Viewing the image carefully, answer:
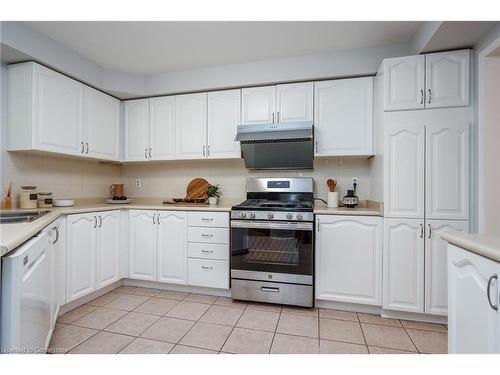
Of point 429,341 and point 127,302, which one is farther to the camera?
point 127,302

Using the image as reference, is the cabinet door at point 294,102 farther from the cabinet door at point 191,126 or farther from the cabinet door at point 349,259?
the cabinet door at point 349,259

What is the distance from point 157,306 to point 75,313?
2.12 ft

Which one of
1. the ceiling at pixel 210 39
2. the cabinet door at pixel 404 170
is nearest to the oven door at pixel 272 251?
the cabinet door at pixel 404 170

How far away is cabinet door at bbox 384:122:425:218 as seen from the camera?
198 cm

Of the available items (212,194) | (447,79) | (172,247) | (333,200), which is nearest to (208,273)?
(172,247)

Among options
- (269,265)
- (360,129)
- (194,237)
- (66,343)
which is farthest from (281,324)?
(360,129)

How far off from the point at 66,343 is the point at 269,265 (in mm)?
1555

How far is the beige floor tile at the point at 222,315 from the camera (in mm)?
2010

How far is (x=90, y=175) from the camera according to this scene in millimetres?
2951

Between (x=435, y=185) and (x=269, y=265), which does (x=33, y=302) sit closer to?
(x=269, y=265)

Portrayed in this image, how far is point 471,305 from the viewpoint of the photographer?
39.8 inches

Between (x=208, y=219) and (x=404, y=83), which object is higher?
(x=404, y=83)

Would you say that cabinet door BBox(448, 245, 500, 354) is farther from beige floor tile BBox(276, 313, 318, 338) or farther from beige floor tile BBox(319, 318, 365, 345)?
beige floor tile BBox(276, 313, 318, 338)

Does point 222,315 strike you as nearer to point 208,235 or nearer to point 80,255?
point 208,235
